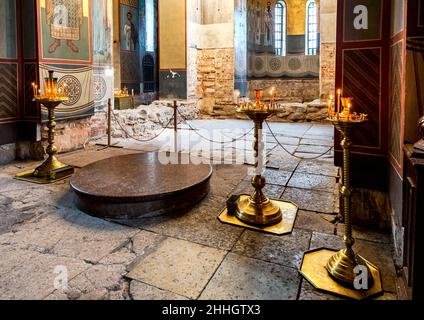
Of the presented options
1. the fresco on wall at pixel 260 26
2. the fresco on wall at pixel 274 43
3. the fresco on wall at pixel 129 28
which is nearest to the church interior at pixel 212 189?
the fresco on wall at pixel 129 28

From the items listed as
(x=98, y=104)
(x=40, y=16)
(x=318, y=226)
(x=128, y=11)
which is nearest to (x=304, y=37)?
(x=128, y=11)

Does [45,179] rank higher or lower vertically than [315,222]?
higher

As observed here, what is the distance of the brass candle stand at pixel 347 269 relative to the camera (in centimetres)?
225

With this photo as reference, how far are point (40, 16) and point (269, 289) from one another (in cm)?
573

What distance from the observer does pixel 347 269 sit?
2.34m

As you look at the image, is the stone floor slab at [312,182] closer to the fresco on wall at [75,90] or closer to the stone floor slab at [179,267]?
the stone floor slab at [179,267]

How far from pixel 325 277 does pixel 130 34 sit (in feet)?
51.6

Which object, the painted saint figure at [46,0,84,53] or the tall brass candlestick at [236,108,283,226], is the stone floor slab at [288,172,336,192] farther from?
the painted saint figure at [46,0,84,53]

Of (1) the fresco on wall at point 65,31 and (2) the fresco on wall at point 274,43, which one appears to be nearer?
(1) the fresco on wall at point 65,31

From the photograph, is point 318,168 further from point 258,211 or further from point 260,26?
point 260,26

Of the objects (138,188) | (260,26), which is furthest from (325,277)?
(260,26)

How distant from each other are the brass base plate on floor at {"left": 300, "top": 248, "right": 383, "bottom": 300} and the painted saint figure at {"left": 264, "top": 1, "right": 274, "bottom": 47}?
653 inches

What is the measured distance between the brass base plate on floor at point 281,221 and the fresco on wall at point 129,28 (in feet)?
44.9

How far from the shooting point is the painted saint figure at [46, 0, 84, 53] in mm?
5812
